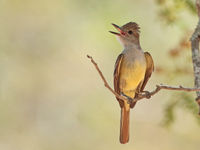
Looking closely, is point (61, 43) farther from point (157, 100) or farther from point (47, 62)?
point (157, 100)

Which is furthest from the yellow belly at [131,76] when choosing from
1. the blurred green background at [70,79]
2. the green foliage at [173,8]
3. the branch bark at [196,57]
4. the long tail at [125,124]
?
the blurred green background at [70,79]

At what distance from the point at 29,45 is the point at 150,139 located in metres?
2.38

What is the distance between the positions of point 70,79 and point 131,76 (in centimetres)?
341

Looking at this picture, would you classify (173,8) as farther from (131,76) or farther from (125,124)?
(125,124)

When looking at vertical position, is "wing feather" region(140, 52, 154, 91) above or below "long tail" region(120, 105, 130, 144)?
above

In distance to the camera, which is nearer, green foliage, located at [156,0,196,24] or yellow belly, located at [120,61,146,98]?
green foliage, located at [156,0,196,24]

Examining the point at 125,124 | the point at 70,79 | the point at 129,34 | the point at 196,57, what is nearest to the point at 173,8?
the point at 196,57

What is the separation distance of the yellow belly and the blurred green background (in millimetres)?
2110

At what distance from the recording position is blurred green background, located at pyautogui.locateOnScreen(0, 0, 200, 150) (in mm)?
8195

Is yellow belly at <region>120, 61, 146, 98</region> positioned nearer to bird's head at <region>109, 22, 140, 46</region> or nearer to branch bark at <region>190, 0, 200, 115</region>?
bird's head at <region>109, 22, 140, 46</region>

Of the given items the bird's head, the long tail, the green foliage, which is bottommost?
the long tail

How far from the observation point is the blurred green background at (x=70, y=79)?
820 centimetres

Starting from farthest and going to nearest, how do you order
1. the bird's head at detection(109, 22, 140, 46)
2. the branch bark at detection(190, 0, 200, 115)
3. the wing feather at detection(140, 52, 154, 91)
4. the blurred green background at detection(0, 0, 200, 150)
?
the blurred green background at detection(0, 0, 200, 150) → the bird's head at detection(109, 22, 140, 46) → the wing feather at detection(140, 52, 154, 91) → the branch bark at detection(190, 0, 200, 115)

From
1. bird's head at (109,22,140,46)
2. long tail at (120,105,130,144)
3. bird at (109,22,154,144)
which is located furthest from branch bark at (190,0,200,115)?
bird's head at (109,22,140,46)
